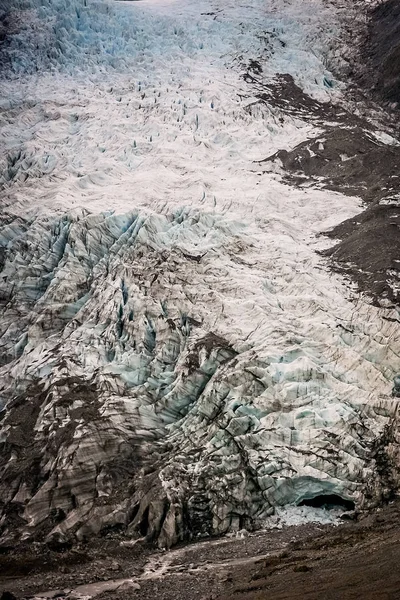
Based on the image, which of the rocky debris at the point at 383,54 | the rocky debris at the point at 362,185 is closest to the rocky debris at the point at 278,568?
the rocky debris at the point at 362,185

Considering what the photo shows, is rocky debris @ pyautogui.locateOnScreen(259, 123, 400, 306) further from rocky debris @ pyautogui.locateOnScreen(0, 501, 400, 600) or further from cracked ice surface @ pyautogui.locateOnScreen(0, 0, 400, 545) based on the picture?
rocky debris @ pyautogui.locateOnScreen(0, 501, 400, 600)

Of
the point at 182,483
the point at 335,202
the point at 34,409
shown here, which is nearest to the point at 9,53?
the point at 335,202

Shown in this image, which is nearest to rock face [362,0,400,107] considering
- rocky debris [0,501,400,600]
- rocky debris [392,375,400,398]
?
rocky debris [392,375,400,398]

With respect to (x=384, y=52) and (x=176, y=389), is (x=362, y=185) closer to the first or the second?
(x=176, y=389)

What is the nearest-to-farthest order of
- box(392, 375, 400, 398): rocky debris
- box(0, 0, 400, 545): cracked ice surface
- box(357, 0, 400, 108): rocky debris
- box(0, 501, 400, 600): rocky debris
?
box(0, 501, 400, 600): rocky debris, box(0, 0, 400, 545): cracked ice surface, box(392, 375, 400, 398): rocky debris, box(357, 0, 400, 108): rocky debris

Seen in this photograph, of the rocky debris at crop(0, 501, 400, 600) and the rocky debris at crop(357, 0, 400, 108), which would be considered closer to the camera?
the rocky debris at crop(0, 501, 400, 600)

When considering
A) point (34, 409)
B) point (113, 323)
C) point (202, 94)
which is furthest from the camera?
point (202, 94)

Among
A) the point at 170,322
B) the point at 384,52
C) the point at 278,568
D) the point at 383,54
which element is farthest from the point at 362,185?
the point at 278,568

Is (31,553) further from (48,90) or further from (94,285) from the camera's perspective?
(48,90)
